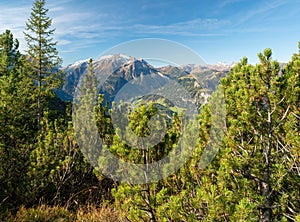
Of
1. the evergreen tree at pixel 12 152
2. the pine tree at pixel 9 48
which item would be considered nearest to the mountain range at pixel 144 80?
the evergreen tree at pixel 12 152

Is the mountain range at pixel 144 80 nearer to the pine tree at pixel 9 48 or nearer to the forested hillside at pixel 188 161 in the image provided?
the forested hillside at pixel 188 161

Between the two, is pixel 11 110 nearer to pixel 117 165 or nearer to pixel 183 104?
pixel 117 165

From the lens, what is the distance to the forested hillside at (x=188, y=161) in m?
4.40

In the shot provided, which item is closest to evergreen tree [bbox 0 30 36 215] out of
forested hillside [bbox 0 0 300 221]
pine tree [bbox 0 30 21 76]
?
forested hillside [bbox 0 0 300 221]

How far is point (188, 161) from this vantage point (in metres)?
5.34

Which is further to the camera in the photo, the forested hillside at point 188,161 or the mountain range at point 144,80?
the mountain range at point 144,80

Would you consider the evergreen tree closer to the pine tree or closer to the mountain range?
the mountain range

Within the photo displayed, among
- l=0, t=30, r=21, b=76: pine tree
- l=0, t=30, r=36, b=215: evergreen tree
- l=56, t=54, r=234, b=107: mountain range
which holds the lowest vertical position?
l=0, t=30, r=36, b=215: evergreen tree

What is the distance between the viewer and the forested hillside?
4402 mm

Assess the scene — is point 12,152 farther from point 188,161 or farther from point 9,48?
point 9,48

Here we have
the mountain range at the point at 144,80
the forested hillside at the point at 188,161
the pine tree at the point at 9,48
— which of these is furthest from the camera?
the pine tree at the point at 9,48

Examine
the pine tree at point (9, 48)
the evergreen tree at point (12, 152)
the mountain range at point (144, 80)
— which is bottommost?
the evergreen tree at point (12, 152)

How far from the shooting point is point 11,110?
795 centimetres

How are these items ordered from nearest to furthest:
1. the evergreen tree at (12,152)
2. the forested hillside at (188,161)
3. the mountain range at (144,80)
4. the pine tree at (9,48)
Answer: the forested hillside at (188,161)
the mountain range at (144,80)
the evergreen tree at (12,152)
the pine tree at (9,48)
